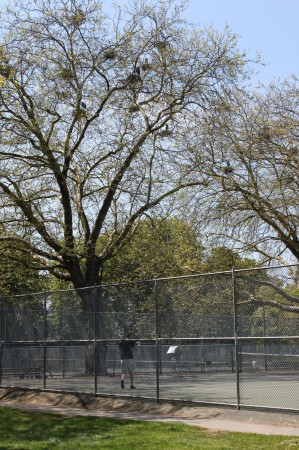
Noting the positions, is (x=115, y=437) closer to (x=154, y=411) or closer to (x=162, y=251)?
(x=154, y=411)

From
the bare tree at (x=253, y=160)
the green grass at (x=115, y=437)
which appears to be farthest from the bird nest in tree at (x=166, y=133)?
the green grass at (x=115, y=437)

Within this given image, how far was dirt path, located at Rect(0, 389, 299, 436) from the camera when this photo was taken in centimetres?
1362

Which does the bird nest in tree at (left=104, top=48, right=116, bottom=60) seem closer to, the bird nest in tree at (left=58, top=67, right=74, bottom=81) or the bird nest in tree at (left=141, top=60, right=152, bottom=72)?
the bird nest in tree at (left=141, top=60, right=152, bottom=72)

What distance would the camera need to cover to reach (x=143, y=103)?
25531 millimetres

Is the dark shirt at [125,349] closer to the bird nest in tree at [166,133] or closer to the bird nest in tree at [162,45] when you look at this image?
the bird nest in tree at [166,133]

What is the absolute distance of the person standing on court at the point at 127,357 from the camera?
18781mm

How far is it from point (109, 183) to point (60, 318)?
7485mm

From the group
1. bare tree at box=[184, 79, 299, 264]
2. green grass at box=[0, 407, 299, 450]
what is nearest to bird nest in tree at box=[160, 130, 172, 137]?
bare tree at box=[184, 79, 299, 264]

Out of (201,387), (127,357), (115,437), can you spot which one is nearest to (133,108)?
(127,357)

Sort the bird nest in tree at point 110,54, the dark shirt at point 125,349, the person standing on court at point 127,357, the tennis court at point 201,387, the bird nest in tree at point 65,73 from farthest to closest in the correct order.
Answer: the bird nest in tree at point 110,54
the bird nest in tree at point 65,73
the dark shirt at point 125,349
the person standing on court at point 127,357
the tennis court at point 201,387

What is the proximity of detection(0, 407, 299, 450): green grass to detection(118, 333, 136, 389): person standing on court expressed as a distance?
3537 millimetres

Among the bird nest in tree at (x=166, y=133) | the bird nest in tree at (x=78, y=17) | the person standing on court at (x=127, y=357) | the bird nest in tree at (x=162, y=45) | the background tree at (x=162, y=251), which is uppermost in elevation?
the bird nest in tree at (x=78, y=17)

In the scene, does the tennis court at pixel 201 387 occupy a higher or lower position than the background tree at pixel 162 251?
lower

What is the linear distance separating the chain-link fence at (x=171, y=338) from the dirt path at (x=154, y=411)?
338mm
